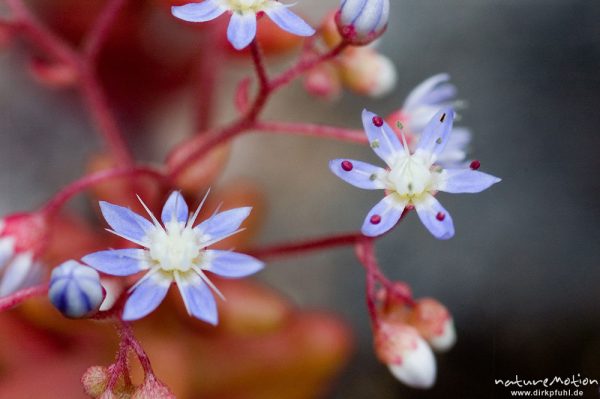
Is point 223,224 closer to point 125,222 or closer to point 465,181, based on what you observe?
point 125,222

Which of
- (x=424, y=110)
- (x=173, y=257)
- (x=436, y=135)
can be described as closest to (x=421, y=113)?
(x=424, y=110)

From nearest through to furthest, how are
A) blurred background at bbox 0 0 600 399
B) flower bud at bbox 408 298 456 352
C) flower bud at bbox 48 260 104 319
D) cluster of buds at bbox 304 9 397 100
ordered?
flower bud at bbox 48 260 104 319 → flower bud at bbox 408 298 456 352 → cluster of buds at bbox 304 9 397 100 → blurred background at bbox 0 0 600 399

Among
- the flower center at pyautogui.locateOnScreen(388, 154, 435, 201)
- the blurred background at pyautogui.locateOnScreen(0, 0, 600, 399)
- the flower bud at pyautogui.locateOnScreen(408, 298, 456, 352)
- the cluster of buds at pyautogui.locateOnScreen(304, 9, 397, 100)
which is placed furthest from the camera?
the blurred background at pyautogui.locateOnScreen(0, 0, 600, 399)

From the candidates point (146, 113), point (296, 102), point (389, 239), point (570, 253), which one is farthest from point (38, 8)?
point (570, 253)

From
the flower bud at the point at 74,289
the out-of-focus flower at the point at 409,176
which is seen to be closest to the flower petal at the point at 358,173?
the out-of-focus flower at the point at 409,176

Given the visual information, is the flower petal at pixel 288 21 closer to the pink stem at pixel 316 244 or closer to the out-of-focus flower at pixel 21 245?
the pink stem at pixel 316 244

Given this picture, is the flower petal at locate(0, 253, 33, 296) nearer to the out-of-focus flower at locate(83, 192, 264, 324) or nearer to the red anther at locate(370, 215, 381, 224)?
the out-of-focus flower at locate(83, 192, 264, 324)

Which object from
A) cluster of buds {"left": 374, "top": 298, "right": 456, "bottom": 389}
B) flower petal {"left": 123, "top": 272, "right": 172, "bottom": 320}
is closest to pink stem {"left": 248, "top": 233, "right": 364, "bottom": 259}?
cluster of buds {"left": 374, "top": 298, "right": 456, "bottom": 389}
